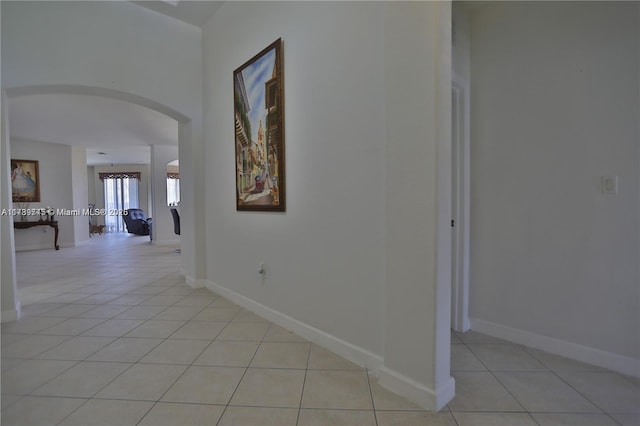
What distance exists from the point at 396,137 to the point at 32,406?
2.39 meters

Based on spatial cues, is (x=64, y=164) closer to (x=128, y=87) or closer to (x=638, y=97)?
(x=128, y=87)

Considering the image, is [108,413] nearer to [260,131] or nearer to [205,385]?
[205,385]

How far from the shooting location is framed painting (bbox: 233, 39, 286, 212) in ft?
7.82

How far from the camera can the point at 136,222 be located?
31.3ft

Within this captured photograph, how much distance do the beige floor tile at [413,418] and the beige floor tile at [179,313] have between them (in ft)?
6.50

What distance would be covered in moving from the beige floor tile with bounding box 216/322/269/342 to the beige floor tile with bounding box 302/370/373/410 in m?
0.68

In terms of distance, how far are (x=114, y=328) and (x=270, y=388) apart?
169 centimetres

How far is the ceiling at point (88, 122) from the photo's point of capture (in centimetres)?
450

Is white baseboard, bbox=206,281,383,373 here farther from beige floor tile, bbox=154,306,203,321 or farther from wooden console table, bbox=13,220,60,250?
wooden console table, bbox=13,220,60,250

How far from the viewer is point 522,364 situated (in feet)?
6.09

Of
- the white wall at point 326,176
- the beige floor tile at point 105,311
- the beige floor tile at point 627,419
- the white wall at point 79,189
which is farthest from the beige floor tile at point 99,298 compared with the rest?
the white wall at point 79,189

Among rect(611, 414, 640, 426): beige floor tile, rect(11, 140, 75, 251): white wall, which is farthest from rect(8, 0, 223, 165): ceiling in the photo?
rect(611, 414, 640, 426): beige floor tile

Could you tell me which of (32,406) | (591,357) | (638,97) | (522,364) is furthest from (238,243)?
(638,97)

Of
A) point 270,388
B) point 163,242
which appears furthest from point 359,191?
point 163,242
